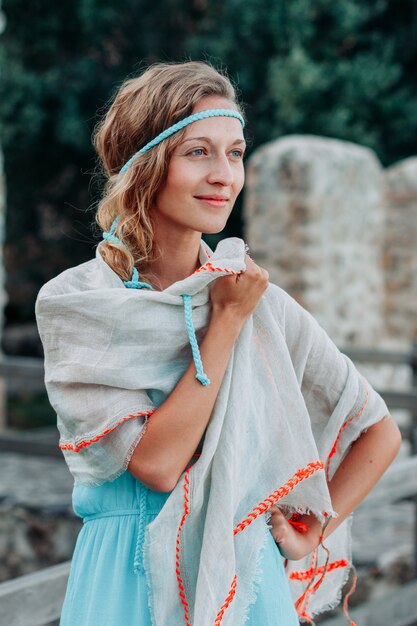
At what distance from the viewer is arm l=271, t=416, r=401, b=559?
64.2 inches

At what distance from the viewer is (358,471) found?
64.8 inches

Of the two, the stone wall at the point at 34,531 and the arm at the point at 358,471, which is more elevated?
the arm at the point at 358,471

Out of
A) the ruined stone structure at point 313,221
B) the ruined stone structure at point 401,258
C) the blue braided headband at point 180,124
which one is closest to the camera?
the blue braided headband at point 180,124

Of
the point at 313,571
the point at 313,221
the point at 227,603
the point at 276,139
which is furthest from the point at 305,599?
the point at 276,139

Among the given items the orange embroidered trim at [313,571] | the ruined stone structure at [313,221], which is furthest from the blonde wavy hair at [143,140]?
the ruined stone structure at [313,221]

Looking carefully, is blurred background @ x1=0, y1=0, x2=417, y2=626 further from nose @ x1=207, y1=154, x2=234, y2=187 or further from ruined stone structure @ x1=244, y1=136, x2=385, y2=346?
nose @ x1=207, y1=154, x2=234, y2=187

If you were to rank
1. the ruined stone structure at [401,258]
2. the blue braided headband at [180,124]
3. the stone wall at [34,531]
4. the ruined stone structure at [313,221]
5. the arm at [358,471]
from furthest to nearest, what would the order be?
the ruined stone structure at [401,258]
the ruined stone structure at [313,221]
the stone wall at [34,531]
the arm at [358,471]
the blue braided headband at [180,124]

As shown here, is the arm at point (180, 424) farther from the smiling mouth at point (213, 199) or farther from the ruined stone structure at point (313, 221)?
the ruined stone structure at point (313, 221)

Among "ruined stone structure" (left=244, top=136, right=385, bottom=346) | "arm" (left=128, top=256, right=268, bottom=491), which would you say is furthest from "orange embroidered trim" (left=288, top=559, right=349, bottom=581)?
"ruined stone structure" (left=244, top=136, right=385, bottom=346)

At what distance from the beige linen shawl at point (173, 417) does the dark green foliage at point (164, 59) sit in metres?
10.9

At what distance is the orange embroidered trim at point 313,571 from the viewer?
168 cm

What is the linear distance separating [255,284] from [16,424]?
10.0 metres

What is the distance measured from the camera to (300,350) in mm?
1595

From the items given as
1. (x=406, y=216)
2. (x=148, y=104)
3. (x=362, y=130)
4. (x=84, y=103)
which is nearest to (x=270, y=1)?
(x=362, y=130)
